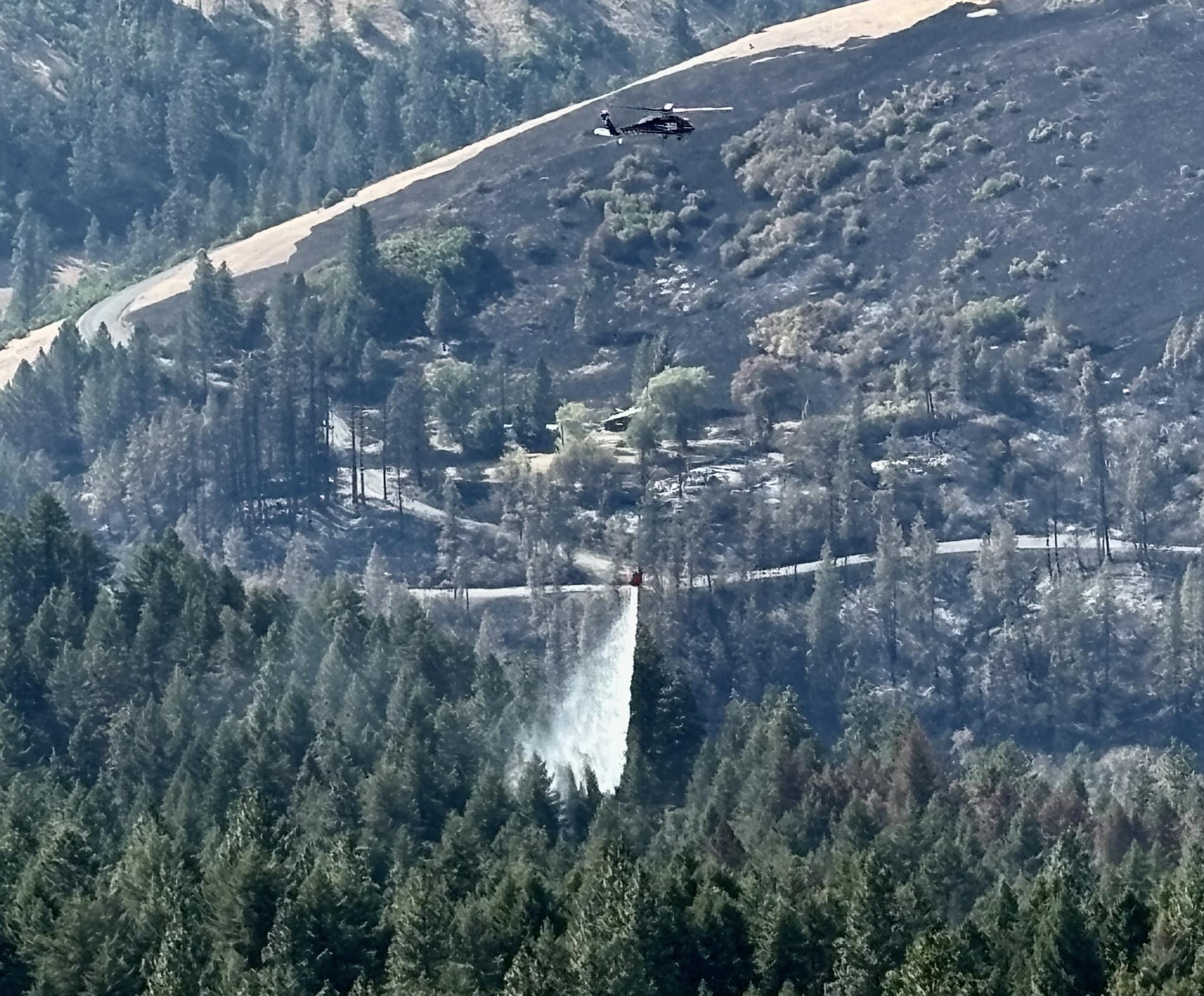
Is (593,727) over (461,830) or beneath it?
beneath

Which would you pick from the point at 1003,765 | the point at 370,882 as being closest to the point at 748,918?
the point at 370,882

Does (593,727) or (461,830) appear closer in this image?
(461,830)

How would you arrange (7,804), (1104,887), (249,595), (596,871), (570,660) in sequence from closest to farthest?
(596,871), (1104,887), (7,804), (249,595), (570,660)

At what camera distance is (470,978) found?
102 m

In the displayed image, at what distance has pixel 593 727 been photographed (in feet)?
501

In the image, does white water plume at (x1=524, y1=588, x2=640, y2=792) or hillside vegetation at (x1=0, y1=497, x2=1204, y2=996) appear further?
white water plume at (x1=524, y1=588, x2=640, y2=792)

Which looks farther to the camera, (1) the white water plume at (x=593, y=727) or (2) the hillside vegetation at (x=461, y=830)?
(1) the white water plume at (x=593, y=727)

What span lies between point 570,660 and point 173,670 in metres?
32.4

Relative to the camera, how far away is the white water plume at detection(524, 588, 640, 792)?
14750 centimetres

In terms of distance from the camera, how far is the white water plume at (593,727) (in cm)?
14750

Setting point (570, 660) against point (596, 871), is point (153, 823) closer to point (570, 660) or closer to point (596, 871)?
point (596, 871)

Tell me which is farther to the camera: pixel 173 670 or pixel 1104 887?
pixel 173 670

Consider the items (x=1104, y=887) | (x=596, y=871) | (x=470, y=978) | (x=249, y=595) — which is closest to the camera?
(x=470, y=978)

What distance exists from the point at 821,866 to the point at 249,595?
175 feet
